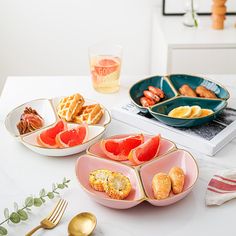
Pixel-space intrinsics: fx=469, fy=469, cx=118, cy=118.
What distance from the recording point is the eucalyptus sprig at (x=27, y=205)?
0.95 meters

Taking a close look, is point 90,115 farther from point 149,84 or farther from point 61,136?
point 149,84

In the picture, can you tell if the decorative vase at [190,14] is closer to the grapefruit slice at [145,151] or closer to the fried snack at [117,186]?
the grapefruit slice at [145,151]

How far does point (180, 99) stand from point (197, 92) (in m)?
0.08

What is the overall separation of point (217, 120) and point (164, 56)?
3.44ft

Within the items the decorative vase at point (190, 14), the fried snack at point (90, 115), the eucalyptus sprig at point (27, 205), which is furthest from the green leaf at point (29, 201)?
the decorative vase at point (190, 14)

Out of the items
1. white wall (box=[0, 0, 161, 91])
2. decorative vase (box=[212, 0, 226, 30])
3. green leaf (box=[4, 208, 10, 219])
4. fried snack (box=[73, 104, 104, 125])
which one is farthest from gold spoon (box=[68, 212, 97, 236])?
white wall (box=[0, 0, 161, 91])

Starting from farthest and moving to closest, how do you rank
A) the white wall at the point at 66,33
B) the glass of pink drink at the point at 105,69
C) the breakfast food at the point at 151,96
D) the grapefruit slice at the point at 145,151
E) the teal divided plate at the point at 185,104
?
the white wall at the point at 66,33, the glass of pink drink at the point at 105,69, the breakfast food at the point at 151,96, the teal divided plate at the point at 185,104, the grapefruit slice at the point at 145,151

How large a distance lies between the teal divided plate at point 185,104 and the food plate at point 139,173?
0.43 feet

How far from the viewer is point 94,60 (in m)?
1.52

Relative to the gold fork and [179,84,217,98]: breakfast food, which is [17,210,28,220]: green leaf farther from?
[179,84,217,98]: breakfast food

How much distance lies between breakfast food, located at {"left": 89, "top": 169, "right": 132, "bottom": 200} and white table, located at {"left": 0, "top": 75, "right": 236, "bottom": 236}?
4cm

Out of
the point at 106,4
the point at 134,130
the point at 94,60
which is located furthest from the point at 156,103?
the point at 106,4

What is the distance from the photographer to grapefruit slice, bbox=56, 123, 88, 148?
3.89 ft

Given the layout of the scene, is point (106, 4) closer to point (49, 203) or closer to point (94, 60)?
point (94, 60)
